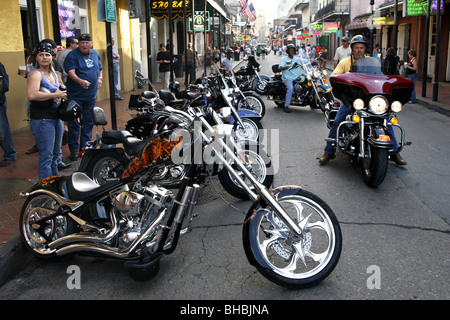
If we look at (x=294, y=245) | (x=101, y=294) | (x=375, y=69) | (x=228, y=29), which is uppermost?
(x=228, y=29)

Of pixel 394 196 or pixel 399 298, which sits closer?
pixel 399 298

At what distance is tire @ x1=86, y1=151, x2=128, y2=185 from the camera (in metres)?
5.73

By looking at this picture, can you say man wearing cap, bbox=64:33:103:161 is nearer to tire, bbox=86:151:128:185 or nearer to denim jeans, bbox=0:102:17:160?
denim jeans, bbox=0:102:17:160

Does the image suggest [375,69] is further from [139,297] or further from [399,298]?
[139,297]

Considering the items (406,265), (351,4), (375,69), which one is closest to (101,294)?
(406,265)

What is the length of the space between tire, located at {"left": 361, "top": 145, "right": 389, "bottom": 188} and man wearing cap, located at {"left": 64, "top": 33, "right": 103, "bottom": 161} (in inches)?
173

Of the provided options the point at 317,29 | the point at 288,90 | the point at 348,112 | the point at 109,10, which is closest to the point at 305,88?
the point at 288,90

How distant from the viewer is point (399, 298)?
3.38 m

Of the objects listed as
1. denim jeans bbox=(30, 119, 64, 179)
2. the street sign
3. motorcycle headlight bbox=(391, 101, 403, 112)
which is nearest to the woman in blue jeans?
denim jeans bbox=(30, 119, 64, 179)

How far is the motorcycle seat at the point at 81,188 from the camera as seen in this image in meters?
4.01

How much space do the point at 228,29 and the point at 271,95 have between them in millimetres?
54515

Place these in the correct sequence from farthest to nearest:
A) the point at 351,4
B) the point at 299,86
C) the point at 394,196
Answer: the point at 351,4, the point at 299,86, the point at 394,196

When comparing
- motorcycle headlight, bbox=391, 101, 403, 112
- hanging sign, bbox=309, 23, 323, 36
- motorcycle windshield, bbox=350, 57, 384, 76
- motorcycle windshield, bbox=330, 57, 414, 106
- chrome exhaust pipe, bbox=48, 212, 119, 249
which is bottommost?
chrome exhaust pipe, bbox=48, 212, 119, 249

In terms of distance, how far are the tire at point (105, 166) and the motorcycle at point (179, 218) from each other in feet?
5.52
